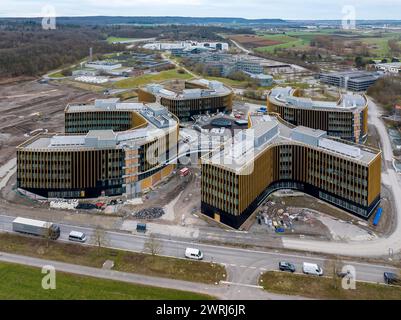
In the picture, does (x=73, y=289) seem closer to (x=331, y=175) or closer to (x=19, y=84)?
(x=331, y=175)

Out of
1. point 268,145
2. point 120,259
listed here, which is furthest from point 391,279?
point 120,259

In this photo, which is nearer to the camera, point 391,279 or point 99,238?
point 391,279

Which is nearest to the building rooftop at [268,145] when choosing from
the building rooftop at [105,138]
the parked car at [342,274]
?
the building rooftop at [105,138]

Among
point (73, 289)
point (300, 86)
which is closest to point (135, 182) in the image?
point (73, 289)

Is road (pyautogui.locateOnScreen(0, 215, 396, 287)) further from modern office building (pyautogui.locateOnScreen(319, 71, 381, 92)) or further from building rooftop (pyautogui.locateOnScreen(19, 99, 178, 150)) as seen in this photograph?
modern office building (pyautogui.locateOnScreen(319, 71, 381, 92))

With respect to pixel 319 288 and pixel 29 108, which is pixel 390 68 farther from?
pixel 319 288

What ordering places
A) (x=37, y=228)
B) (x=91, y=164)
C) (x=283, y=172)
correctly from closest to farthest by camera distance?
(x=37, y=228), (x=91, y=164), (x=283, y=172)

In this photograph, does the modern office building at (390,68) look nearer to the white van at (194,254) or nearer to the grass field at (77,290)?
the white van at (194,254)
